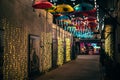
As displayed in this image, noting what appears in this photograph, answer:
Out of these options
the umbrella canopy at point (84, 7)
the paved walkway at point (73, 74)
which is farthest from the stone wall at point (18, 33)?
the umbrella canopy at point (84, 7)

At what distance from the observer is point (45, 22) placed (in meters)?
19.2

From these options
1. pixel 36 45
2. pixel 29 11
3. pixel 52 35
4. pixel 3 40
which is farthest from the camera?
pixel 52 35

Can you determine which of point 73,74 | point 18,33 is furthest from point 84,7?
point 18,33

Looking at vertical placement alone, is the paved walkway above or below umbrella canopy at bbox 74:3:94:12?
below

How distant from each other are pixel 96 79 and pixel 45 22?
6.67 m

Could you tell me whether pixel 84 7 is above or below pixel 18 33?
above

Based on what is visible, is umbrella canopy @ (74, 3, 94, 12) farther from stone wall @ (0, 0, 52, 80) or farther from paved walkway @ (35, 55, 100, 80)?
paved walkway @ (35, 55, 100, 80)

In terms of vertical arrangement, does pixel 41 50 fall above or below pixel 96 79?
above

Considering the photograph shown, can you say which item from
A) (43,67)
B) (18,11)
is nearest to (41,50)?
(43,67)

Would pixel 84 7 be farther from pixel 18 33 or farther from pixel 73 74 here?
pixel 18 33

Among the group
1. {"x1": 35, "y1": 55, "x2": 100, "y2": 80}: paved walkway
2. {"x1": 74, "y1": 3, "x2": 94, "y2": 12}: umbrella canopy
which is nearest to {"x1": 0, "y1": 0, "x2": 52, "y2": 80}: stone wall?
{"x1": 35, "y1": 55, "x2": 100, "y2": 80}: paved walkway

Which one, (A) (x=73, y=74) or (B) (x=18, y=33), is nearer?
(B) (x=18, y=33)

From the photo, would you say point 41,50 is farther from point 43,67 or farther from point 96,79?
point 96,79

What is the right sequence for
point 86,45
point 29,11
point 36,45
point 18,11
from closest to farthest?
point 18,11, point 29,11, point 36,45, point 86,45
